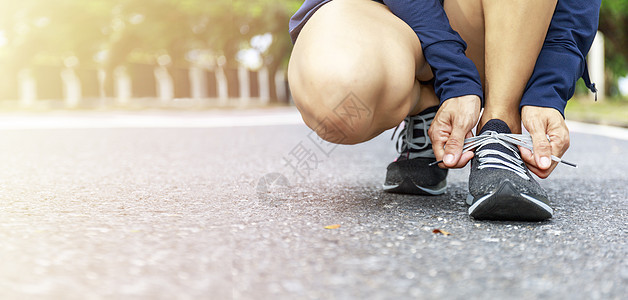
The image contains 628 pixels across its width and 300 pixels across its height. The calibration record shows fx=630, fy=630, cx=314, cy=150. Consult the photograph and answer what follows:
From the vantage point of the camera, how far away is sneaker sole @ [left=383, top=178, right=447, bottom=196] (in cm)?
177

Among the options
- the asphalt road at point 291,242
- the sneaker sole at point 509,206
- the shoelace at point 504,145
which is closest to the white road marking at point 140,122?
the asphalt road at point 291,242

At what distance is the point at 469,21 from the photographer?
1.75 m

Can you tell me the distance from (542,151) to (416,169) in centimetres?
41

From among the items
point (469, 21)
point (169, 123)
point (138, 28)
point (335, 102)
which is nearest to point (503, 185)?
point (335, 102)

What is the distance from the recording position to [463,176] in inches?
91.3

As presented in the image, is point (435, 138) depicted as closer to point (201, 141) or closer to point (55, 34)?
point (201, 141)

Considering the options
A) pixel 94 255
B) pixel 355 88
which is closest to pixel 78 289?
pixel 94 255

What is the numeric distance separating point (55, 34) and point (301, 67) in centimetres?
1734

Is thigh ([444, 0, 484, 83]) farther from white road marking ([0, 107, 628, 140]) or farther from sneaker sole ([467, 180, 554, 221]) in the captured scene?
white road marking ([0, 107, 628, 140])

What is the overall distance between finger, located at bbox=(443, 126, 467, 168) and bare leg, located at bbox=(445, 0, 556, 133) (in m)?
0.14

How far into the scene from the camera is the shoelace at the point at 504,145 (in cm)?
142

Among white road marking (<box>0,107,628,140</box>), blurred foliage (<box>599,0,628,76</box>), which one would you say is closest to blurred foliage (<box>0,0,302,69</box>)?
blurred foliage (<box>599,0,628,76</box>)

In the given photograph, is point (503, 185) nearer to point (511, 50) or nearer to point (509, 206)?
point (509, 206)

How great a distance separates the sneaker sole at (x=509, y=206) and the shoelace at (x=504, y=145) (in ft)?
0.30
